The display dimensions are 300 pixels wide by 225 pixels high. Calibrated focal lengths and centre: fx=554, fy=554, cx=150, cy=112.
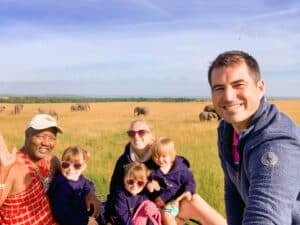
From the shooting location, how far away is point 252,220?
1673 millimetres

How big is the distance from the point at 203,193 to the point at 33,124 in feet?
12.9

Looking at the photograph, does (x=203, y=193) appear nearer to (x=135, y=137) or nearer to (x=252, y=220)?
(x=135, y=137)

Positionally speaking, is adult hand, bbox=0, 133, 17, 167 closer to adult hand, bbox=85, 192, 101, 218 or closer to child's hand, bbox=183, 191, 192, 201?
adult hand, bbox=85, 192, 101, 218

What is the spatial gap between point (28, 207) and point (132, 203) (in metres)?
0.98

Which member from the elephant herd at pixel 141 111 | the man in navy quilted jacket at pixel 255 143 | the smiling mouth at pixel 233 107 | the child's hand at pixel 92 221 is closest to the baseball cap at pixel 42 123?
the child's hand at pixel 92 221

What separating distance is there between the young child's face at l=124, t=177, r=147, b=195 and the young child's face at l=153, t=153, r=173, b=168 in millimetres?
283

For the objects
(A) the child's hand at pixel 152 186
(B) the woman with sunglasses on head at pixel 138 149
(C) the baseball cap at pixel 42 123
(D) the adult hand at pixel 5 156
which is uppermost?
(C) the baseball cap at pixel 42 123

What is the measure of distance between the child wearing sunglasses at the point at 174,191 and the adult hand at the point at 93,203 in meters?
0.47

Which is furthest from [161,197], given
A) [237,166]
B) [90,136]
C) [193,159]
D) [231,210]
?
[90,136]

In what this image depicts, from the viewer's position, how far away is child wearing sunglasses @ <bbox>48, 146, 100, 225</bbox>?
441cm

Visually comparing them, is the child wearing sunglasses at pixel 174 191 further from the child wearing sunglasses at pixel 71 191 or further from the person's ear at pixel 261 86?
the person's ear at pixel 261 86

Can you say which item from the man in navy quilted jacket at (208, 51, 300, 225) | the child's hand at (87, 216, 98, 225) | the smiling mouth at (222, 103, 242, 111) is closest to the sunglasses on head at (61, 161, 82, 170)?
the child's hand at (87, 216, 98, 225)

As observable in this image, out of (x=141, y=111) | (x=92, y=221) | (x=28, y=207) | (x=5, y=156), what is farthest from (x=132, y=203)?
(x=141, y=111)

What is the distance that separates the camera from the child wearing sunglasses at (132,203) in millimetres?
4633
